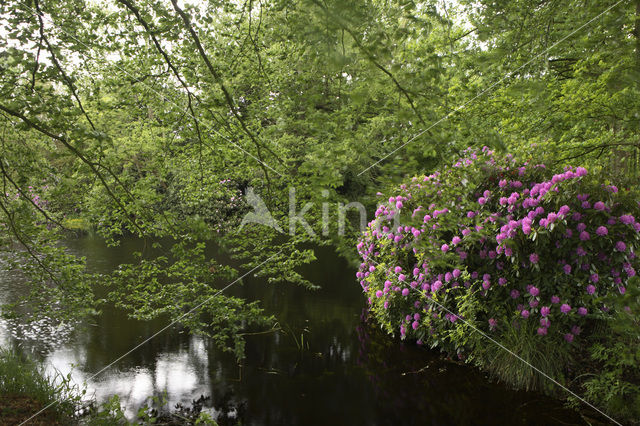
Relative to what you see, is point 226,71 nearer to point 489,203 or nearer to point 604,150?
point 489,203

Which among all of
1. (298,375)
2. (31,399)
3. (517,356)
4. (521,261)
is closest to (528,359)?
(517,356)

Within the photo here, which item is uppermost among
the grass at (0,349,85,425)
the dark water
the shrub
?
the shrub

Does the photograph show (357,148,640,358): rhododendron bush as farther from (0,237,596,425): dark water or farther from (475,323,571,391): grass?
(0,237,596,425): dark water

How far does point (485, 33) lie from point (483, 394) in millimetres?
3556

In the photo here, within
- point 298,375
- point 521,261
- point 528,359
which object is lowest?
point 298,375

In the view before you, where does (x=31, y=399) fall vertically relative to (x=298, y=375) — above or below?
above

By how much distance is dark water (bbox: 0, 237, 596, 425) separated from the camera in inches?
182

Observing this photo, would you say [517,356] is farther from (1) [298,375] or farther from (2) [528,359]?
(1) [298,375]

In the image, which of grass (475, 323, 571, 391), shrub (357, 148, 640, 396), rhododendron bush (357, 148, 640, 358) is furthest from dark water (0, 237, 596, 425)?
rhododendron bush (357, 148, 640, 358)

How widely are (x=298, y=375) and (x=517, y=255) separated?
2.84 meters

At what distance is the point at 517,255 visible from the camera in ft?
15.5

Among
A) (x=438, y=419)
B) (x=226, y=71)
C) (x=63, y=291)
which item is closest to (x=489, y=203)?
(x=438, y=419)

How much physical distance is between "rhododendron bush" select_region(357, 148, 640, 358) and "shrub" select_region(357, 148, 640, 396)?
0.01 m

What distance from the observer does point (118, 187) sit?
11.6ft
